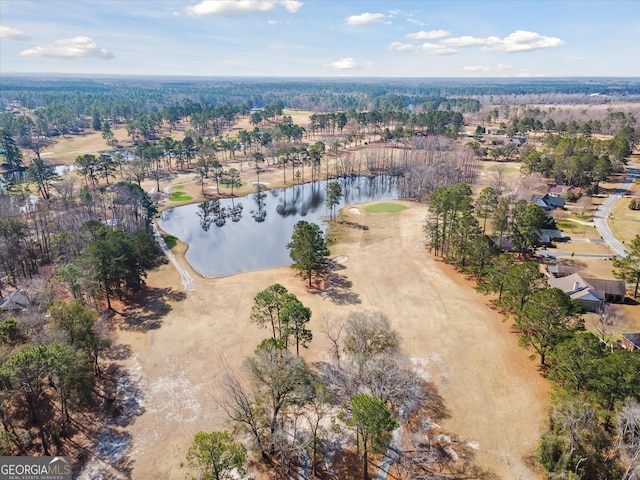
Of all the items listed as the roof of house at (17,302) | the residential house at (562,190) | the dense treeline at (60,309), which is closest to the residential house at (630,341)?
the dense treeline at (60,309)

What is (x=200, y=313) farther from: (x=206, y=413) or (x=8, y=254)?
(x=8, y=254)

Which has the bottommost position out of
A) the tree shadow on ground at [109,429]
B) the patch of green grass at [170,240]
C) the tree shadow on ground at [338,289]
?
the tree shadow on ground at [109,429]

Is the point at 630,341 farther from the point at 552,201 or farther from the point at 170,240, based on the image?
the point at 170,240

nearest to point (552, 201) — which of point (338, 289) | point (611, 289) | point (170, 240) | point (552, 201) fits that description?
point (552, 201)

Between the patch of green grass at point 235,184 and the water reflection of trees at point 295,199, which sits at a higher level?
the patch of green grass at point 235,184

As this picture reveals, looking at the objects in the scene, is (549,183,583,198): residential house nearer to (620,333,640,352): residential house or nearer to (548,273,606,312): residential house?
(548,273,606,312): residential house

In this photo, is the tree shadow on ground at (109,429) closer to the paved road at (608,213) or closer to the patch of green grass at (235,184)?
the patch of green grass at (235,184)

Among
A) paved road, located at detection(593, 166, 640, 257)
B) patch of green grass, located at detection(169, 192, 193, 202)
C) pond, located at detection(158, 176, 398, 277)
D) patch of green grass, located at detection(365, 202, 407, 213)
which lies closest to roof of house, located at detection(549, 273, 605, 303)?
paved road, located at detection(593, 166, 640, 257)
